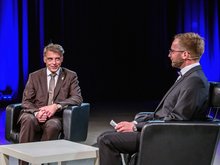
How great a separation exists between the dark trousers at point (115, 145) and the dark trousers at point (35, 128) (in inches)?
33.7

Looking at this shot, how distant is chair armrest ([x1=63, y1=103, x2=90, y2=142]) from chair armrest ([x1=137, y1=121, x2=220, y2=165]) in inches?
44.7

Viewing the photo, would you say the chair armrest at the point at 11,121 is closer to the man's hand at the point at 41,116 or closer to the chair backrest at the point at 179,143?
the man's hand at the point at 41,116

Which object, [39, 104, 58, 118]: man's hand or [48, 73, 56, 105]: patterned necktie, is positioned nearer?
[39, 104, 58, 118]: man's hand

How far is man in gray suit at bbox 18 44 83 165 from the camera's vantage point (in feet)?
10.4

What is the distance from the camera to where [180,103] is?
2203 millimetres

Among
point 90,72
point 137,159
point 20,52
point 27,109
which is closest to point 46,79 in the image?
point 27,109

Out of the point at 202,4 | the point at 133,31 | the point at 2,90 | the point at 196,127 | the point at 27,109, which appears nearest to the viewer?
the point at 196,127

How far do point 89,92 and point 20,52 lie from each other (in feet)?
7.70

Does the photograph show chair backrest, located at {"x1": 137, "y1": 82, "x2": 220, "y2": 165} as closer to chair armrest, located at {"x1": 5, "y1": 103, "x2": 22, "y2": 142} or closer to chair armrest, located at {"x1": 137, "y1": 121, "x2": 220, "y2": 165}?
chair armrest, located at {"x1": 137, "y1": 121, "x2": 220, "y2": 165}

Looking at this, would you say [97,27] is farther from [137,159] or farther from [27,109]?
[137,159]

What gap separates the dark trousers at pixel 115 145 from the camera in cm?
225

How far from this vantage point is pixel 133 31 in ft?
35.5

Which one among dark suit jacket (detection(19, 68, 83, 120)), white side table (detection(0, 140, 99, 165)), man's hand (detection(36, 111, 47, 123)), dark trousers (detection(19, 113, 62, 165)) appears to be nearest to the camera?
white side table (detection(0, 140, 99, 165))

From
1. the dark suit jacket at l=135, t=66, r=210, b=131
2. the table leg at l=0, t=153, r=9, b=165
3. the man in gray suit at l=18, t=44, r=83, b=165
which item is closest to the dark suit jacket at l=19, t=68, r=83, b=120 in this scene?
the man in gray suit at l=18, t=44, r=83, b=165
